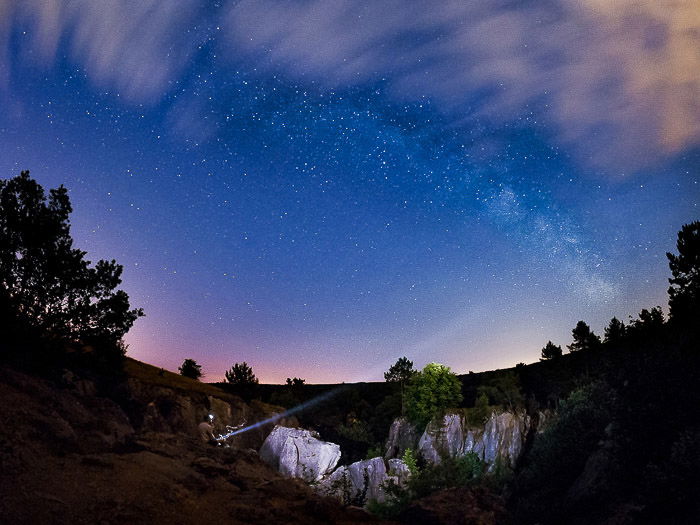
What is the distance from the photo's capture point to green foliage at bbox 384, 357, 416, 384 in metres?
50.0

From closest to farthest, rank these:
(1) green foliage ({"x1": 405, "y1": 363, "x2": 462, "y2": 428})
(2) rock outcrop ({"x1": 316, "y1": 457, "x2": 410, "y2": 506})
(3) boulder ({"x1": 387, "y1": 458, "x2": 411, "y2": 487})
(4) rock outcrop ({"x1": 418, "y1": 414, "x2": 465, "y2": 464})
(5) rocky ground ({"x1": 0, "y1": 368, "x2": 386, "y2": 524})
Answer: (5) rocky ground ({"x1": 0, "y1": 368, "x2": 386, "y2": 524})
(3) boulder ({"x1": 387, "y1": 458, "x2": 411, "y2": 487})
(2) rock outcrop ({"x1": 316, "y1": 457, "x2": 410, "y2": 506})
(4) rock outcrop ({"x1": 418, "y1": 414, "x2": 465, "y2": 464})
(1) green foliage ({"x1": 405, "y1": 363, "x2": 462, "y2": 428})

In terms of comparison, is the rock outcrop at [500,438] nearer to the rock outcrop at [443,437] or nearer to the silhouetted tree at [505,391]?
the rock outcrop at [443,437]

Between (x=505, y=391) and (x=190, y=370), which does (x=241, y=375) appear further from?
(x=505, y=391)

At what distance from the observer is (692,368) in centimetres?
1527

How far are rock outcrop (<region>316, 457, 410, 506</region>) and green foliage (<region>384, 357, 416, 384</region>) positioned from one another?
692 inches

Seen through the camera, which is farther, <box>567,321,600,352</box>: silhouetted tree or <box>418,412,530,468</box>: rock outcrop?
<box>567,321,600,352</box>: silhouetted tree

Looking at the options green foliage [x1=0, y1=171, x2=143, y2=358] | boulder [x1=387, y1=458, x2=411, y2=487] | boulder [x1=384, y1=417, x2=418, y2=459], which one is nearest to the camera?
green foliage [x1=0, y1=171, x2=143, y2=358]

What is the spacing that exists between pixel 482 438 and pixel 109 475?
29.3 m

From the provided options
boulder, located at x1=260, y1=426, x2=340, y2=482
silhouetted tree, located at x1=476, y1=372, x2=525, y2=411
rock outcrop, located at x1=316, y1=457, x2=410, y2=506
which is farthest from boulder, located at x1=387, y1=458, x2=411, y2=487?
silhouetted tree, located at x1=476, y1=372, x2=525, y2=411

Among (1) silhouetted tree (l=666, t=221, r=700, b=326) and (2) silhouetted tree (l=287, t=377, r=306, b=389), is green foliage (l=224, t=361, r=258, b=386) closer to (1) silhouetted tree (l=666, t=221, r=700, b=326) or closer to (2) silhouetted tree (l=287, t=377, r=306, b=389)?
(2) silhouetted tree (l=287, t=377, r=306, b=389)

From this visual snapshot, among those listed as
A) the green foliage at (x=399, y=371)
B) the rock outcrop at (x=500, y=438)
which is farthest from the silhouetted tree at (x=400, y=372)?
the rock outcrop at (x=500, y=438)

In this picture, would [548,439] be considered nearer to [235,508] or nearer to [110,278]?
[235,508]

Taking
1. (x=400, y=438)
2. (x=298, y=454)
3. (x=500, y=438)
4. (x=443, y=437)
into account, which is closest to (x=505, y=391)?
(x=500, y=438)

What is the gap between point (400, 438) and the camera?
132ft
